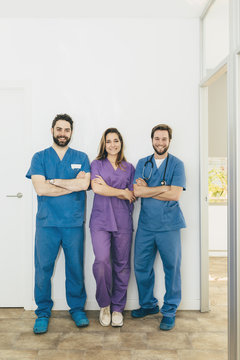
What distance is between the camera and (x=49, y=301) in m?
2.64

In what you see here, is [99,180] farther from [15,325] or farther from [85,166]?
[15,325]

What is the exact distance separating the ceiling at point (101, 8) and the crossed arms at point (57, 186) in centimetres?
130

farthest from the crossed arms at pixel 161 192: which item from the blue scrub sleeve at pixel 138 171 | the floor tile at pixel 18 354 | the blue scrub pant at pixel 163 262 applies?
the floor tile at pixel 18 354

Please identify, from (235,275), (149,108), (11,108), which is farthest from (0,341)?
(149,108)

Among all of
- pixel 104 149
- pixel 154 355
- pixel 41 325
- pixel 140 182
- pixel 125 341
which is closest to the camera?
pixel 154 355

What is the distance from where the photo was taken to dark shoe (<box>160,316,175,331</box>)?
2.43 meters

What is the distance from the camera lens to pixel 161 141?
2.53 meters

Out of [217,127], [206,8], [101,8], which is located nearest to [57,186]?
[101,8]

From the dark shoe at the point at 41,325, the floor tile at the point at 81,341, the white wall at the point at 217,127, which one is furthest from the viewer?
the white wall at the point at 217,127

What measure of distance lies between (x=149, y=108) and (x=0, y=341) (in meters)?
2.04

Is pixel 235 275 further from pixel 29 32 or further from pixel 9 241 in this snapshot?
pixel 29 32

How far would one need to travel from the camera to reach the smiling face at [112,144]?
8.48ft

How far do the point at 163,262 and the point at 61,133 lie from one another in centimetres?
125

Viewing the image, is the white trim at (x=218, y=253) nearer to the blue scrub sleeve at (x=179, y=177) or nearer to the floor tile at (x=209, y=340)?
the floor tile at (x=209, y=340)
